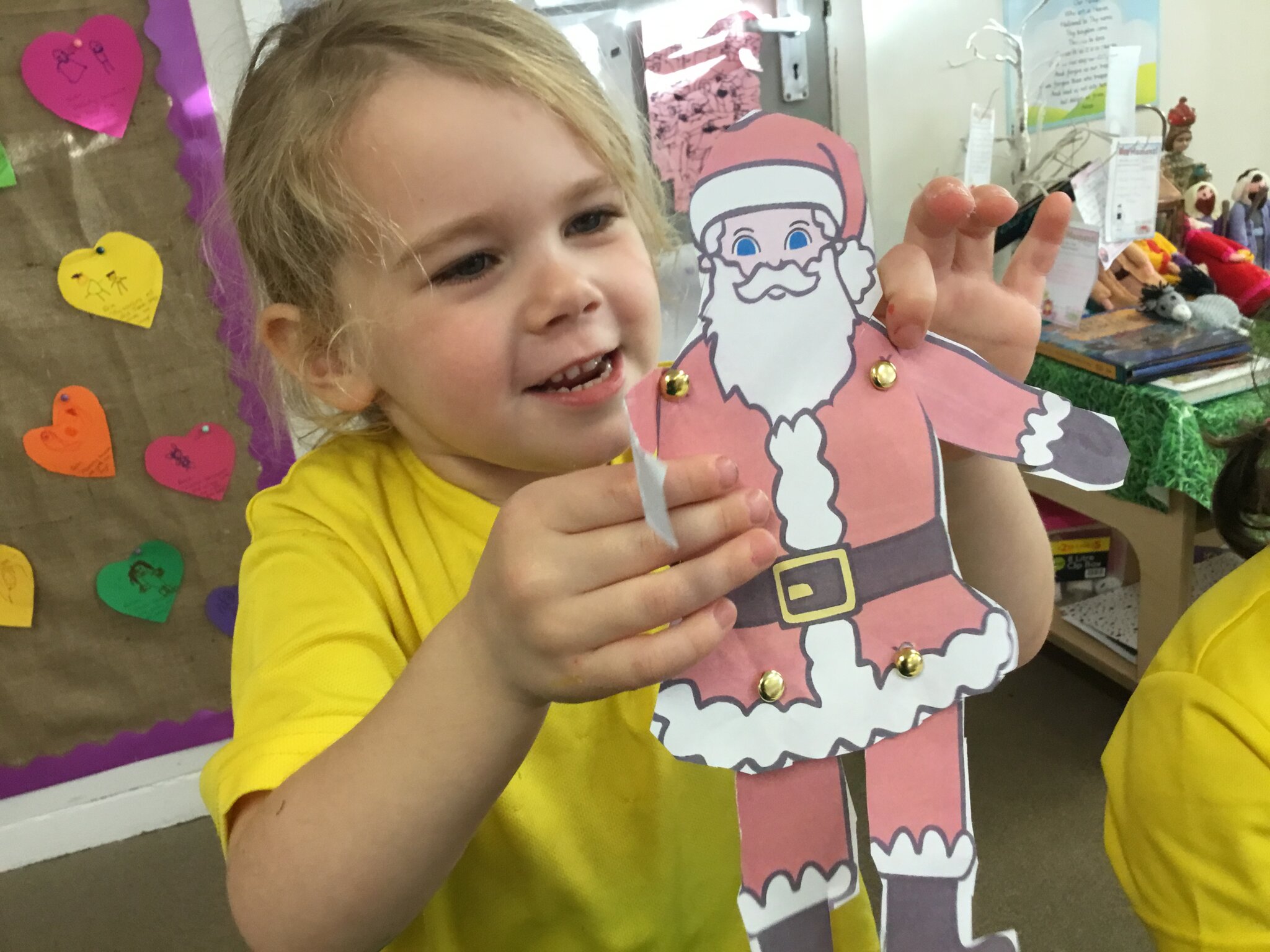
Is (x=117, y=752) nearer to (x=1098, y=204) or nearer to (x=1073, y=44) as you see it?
(x=1098, y=204)

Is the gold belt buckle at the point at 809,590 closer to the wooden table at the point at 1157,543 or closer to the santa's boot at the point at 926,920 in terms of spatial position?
the santa's boot at the point at 926,920

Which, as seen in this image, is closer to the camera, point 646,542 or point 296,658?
point 646,542

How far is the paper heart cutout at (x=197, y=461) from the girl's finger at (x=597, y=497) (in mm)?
1219

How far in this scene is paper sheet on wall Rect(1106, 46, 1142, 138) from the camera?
5.25 ft

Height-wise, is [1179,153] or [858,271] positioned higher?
[858,271]

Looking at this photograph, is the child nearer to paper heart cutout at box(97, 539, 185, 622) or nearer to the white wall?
the white wall

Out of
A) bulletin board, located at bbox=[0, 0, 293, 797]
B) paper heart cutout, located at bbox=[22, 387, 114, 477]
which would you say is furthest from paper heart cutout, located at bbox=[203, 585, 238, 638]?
paper heart cutout, located at bbox=[22, 387, 114, 477]

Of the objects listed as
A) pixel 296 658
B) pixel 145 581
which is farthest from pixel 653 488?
pixel 145 581

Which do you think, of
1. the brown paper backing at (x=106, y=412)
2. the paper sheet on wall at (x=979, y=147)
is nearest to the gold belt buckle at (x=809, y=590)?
the paper sheet on wall at (x=979, y=147)

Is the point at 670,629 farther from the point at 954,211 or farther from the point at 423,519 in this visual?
→ the point at 423,519

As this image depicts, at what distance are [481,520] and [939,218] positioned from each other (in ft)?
1.14

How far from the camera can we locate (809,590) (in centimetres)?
35

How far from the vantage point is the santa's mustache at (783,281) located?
35 cm

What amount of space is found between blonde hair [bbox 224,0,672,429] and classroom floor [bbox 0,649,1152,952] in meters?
1.07
